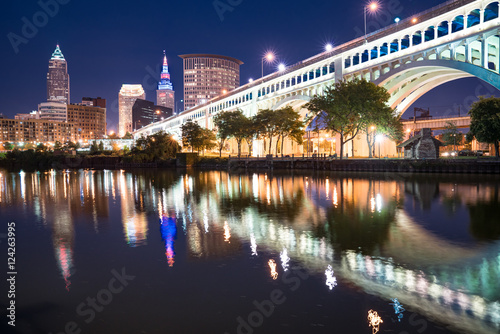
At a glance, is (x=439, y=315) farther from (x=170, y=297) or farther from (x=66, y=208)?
(x=66, y=208)

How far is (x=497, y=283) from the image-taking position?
7.58m

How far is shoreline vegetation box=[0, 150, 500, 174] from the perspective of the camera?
133 ft

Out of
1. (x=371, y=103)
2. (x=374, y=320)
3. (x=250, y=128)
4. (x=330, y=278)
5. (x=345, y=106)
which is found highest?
(x=371, y=103)

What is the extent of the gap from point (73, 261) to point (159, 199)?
1306 cm

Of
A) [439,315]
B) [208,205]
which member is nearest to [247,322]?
[439,315]

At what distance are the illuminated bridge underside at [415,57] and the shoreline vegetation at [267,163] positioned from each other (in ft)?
31.6

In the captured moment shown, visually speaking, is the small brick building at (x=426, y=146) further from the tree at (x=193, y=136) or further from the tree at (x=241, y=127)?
the tree at (x=193, y=136)

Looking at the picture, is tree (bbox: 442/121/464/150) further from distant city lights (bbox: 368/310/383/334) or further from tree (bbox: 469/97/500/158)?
distant city lights (bbox: 368/310/383/334)

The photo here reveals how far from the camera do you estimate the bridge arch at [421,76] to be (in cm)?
4059

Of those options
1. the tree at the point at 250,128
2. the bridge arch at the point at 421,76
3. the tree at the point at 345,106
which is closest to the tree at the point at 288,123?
the tree at the point at 250,128

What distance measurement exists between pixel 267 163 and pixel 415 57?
27881mm

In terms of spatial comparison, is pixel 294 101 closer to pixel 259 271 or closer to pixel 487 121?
pixel 487 121

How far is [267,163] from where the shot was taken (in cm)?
6175

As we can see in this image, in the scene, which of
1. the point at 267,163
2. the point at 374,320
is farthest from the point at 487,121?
the point at 374,320
